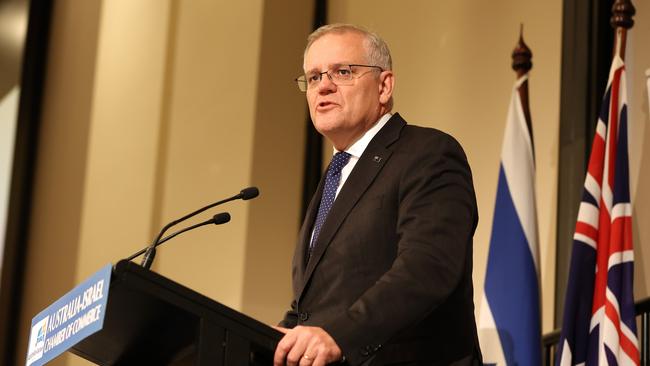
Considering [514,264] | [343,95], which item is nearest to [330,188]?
[343,95]

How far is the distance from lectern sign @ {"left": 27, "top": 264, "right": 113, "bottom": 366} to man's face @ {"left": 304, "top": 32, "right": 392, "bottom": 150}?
2.93 feet

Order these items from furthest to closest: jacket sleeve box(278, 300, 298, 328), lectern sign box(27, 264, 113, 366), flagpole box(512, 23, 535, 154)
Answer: flagpole box(512, 23, 535, 154) → jacket sleeve box(278, 300, 298, 328) → lectern sign box(27, 264, 113, 366)

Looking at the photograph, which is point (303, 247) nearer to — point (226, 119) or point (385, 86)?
point (385, 86)

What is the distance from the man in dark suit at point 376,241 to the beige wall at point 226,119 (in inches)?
86.7

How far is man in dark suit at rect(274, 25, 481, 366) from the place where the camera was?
81.6 inches

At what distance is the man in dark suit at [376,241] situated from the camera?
6.80 ft

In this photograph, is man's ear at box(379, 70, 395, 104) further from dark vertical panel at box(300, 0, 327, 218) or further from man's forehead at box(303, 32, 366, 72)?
dark vertical panel at box(300, 0, 327, 218)

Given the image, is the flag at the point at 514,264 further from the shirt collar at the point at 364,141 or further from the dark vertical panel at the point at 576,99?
the shirt collar at the point at 364,141

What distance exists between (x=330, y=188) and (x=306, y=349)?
2.39ft

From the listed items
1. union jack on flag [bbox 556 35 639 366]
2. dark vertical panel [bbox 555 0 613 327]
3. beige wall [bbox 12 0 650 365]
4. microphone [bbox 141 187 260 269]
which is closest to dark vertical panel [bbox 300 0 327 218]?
beige wall [bbox 12 0 650 365]

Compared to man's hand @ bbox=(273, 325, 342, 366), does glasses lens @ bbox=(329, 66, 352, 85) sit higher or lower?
higher

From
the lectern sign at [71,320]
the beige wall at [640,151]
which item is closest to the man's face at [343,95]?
the lectern sign at [71,320]

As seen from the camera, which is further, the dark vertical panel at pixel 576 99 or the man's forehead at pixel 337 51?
the dark vertical panel at pixel 576 99

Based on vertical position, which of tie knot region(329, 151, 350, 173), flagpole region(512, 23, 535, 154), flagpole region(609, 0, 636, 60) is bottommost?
tie knot region(329, 151, 350, 173)
